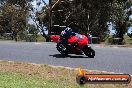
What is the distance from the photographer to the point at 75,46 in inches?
643

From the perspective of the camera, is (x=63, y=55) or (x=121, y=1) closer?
(x=63, y=55)

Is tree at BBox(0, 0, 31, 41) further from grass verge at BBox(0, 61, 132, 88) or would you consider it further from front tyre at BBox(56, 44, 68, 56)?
grass verge at BBox(0, 61, 132, 88)

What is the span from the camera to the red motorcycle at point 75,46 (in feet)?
53.3

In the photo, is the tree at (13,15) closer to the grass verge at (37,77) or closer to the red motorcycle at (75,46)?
the red motorcycle at (75,46)

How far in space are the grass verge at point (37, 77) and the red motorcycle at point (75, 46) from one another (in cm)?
388

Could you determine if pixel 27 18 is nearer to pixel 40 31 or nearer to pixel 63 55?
pixel 40 31

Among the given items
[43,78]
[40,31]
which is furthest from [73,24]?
[43,78]

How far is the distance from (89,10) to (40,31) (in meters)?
7.02

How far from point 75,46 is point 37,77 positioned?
6.45 metres

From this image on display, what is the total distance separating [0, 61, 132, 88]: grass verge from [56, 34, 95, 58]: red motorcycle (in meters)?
3.88

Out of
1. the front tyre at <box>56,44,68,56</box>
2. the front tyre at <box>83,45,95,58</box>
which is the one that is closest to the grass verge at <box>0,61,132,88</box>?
the front tyre at <box>56,44,68,56</box>

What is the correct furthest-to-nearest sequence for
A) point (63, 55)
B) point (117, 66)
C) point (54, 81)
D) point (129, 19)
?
point (129, 19), point (63, 55), point (117, 66), point (54, 81)

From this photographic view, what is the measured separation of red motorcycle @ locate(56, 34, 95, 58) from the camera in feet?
53.3

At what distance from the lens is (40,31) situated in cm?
5116
